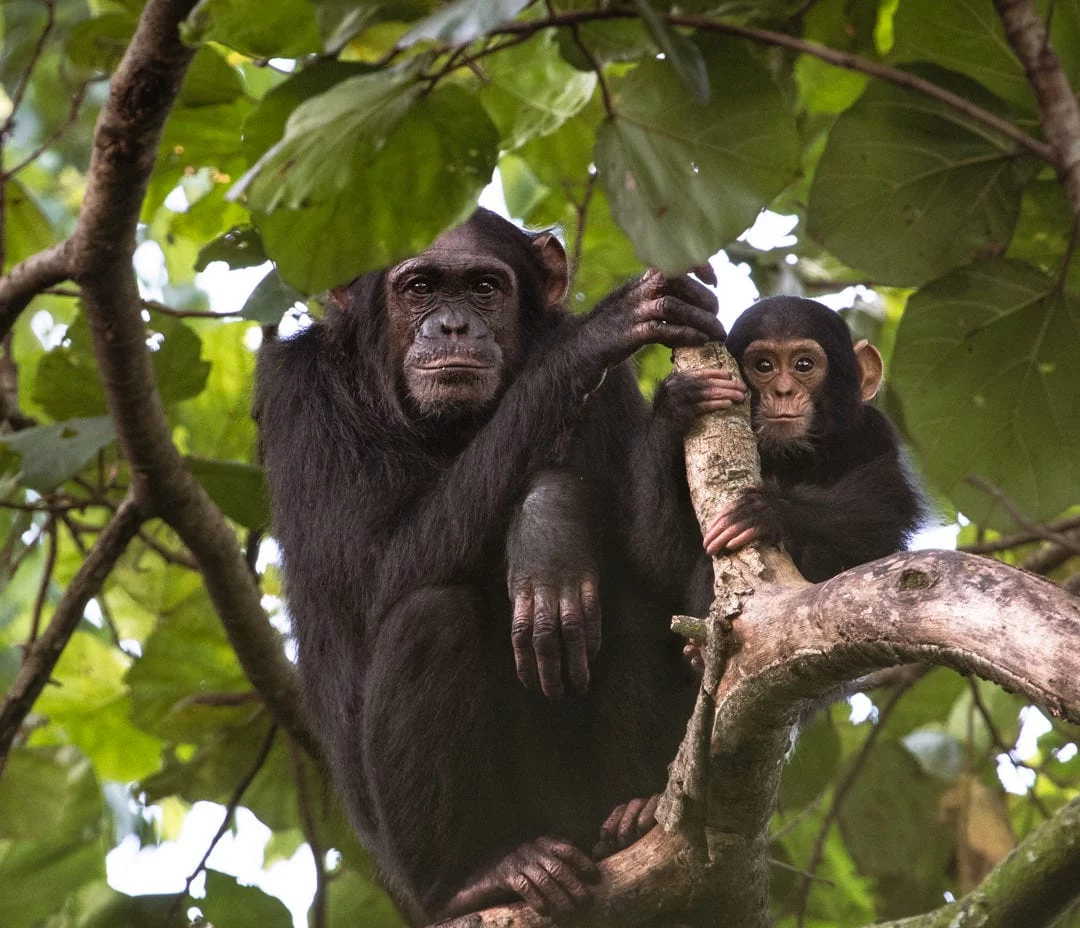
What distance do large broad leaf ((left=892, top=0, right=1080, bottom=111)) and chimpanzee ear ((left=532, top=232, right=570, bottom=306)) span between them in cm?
156

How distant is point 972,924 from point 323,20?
2.41 meters

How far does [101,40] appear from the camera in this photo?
4.79 meters

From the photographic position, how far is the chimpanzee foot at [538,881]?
360 centimetres

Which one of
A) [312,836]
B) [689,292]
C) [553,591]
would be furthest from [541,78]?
[312,836]

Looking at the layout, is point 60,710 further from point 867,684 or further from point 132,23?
point 867,684

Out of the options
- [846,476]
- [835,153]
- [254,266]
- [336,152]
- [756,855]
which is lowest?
[756,855]

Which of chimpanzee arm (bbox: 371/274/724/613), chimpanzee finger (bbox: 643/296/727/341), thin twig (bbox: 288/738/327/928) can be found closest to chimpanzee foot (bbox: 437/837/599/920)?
chimpanzee arm (bbox: 371/274/724/613)

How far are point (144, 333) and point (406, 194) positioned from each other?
A: 1.34m

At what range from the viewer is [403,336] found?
472 centimetres

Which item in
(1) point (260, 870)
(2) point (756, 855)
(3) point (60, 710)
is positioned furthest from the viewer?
(1) point (260, 870)

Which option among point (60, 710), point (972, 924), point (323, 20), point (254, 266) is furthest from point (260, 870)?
point (323, 20)

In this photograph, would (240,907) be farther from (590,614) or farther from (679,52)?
(679,52)

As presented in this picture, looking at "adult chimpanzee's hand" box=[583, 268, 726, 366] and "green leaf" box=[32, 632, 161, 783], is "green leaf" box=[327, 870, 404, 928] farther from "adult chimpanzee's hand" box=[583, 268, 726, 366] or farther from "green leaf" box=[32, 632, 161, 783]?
"adult chimpanzee's hand" box=[583, 268, 726, 366]

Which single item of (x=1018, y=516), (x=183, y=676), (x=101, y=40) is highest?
(x=101, y=40)
